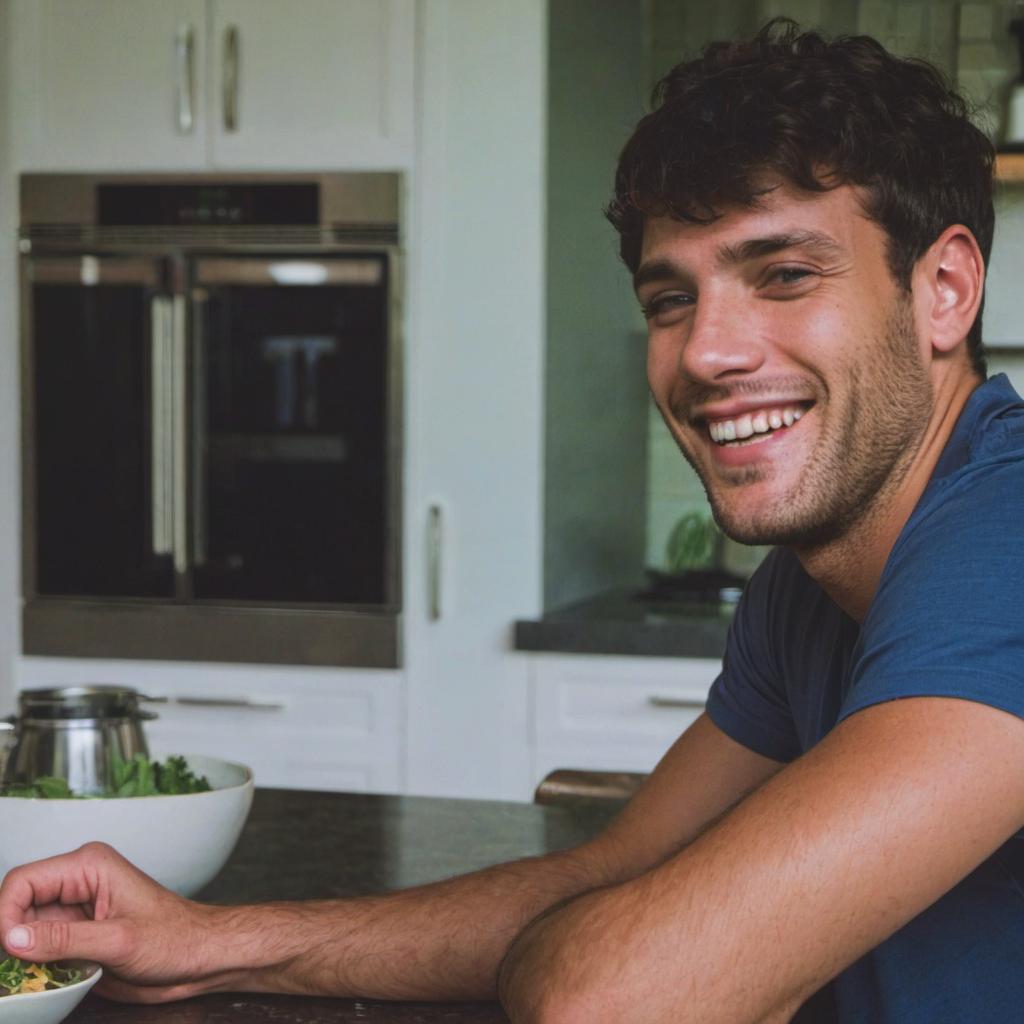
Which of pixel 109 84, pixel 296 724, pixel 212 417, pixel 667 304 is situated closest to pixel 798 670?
pixel 667 304

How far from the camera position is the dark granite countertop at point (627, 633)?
2.86 m

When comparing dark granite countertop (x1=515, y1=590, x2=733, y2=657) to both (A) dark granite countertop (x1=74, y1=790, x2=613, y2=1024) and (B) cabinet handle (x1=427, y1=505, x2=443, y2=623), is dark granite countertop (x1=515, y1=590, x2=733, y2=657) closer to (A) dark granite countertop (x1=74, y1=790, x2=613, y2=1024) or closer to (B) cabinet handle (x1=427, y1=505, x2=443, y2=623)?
(B) cabinet handle (x1=427, y1=505, x2=443, y2=623)

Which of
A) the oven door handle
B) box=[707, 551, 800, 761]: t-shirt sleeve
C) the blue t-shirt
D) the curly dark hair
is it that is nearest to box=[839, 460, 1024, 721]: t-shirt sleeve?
the blue t-shirt

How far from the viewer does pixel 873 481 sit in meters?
1.22

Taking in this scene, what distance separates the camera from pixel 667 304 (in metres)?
1.29

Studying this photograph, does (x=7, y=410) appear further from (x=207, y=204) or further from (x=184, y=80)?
(x=184, y=80)

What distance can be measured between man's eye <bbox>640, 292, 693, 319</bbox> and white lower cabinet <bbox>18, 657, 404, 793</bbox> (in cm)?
185

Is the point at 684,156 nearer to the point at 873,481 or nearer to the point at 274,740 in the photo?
the point at 873,481

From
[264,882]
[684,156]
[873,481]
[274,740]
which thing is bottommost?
[274,740]

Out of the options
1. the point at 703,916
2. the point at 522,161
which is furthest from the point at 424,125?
the point at 703,916

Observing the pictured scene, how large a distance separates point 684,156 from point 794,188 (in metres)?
0.10

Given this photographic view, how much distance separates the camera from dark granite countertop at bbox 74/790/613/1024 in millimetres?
1151

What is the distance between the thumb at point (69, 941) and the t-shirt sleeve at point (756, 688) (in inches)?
24.0

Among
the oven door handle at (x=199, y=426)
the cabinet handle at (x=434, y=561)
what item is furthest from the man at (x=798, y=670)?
the oven door handle at (x=199, y=426)
